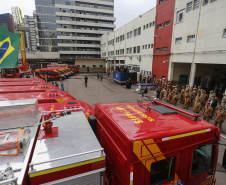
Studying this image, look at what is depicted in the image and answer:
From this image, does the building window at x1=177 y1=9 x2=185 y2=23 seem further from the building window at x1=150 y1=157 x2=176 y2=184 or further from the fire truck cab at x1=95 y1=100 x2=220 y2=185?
the building window at x1=150 y1=157 x2=176 y2=184

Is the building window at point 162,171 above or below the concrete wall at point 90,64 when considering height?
below

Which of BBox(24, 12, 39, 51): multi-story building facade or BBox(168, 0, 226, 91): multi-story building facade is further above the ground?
BBox(24, 12, 39, 51): multi-story building facade

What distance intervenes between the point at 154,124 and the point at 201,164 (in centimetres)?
139

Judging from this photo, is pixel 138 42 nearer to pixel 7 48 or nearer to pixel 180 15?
pixel 180 15

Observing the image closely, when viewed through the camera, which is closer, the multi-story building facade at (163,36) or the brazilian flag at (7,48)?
the brazilian flag at (7,48)

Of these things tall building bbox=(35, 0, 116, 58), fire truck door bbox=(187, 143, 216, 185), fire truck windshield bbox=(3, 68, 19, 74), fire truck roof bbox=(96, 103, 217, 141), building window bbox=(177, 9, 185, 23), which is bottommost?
fire truck door bbox=(187, 143, 216, 185)

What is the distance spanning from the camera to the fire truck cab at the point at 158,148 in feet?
7.45

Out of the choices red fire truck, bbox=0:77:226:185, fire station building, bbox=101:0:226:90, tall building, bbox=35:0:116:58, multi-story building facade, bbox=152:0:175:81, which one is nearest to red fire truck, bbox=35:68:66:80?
fire station building, bbox=101:0:226:90

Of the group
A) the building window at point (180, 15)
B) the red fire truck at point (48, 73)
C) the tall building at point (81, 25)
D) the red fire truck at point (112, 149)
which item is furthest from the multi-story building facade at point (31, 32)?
the red fire truck at point (112, 149)

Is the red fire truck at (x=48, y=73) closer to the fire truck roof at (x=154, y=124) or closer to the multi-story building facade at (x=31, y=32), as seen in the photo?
the fire truck roof at (x=154, y=124)

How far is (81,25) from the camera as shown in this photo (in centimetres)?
5738

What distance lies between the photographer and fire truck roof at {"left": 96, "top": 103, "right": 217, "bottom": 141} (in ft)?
7.90

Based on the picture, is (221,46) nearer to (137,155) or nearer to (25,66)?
(137,155)

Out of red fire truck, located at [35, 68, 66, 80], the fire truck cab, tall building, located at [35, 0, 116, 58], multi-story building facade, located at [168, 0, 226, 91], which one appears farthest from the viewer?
tall building, located at [35, 0, 116, 58]
